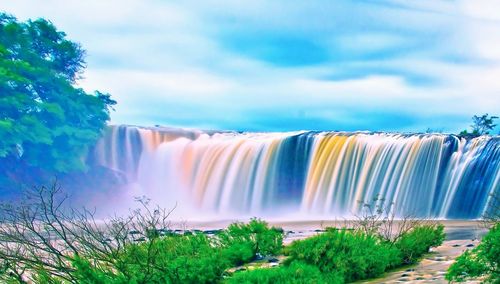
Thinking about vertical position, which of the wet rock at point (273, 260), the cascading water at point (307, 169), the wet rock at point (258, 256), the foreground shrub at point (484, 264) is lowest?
the wet rock at point (273, 260)

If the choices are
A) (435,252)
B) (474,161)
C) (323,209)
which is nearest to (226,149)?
(323,209)

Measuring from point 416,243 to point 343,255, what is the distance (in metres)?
2.34

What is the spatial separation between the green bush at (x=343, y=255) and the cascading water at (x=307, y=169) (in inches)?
599

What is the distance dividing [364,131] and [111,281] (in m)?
26.2

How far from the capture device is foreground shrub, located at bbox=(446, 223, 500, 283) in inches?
306

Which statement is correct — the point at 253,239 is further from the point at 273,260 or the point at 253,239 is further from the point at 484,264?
the point at 484,264

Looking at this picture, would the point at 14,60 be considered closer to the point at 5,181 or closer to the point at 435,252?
the point at 5,181

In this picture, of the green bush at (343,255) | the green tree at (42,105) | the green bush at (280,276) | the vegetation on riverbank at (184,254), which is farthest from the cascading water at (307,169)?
the green bush at (280,276)

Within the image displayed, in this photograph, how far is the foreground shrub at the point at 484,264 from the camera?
7770mm

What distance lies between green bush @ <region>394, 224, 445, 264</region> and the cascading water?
12.5m

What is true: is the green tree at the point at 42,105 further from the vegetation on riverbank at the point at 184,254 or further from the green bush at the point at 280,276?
the green bush at the point at 280,276

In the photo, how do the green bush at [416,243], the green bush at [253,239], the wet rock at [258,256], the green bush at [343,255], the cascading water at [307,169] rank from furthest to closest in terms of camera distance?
the cascading water at [307,169]
the wet rock at [258,256]
the green bush at [253,239]
the green bush at [416,243]
the green bush at [343,255]

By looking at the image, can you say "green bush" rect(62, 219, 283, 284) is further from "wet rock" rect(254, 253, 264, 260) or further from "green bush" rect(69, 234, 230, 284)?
"wet rock" rect(254, 253, 264, 260)

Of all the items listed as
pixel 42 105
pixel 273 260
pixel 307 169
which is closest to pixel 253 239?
pixel 273 260
